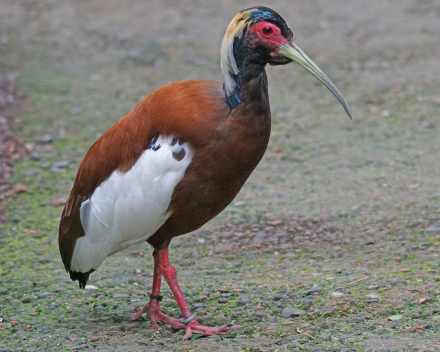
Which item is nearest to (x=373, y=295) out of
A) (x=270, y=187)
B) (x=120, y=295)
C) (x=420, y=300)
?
(x=420, y=300)

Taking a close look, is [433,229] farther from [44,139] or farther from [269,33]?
[44,139]

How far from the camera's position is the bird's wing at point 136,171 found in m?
4.45

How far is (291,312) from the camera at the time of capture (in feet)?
16.1

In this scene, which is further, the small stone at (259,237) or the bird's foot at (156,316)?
the small stone at (259,237)

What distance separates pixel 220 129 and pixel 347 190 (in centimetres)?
337

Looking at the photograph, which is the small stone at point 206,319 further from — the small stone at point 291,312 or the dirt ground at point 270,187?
the small stone at point 291,312

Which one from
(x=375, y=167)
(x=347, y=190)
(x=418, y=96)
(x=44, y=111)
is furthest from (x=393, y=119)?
(x=44, y=111)

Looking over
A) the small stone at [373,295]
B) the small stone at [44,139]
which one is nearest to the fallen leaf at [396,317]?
the small stone at [373,295]

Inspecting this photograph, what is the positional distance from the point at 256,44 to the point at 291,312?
2.01 m

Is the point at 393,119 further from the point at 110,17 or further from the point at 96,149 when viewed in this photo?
the point at 110,17

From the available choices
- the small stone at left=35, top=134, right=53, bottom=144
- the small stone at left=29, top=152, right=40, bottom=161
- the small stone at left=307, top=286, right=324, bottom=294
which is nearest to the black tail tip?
the small stone at left=307, top=286, right=324, bottom=294

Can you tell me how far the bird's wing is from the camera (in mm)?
4445

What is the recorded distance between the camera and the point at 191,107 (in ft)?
14.6

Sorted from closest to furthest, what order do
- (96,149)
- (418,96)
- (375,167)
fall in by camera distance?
(96,149) < (375,167) < (418,96)
